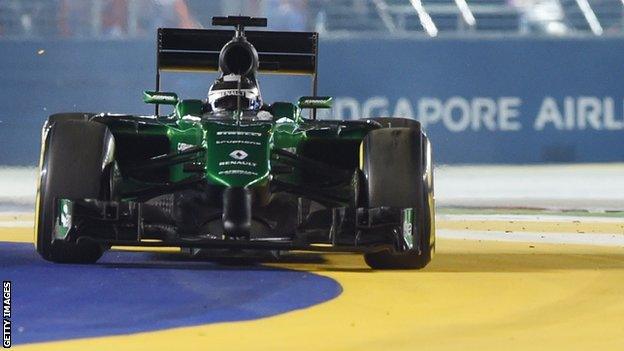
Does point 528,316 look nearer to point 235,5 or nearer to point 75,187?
point 75,187

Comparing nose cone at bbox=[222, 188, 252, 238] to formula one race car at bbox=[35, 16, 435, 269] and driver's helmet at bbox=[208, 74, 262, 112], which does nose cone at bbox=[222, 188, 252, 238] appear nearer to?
formula one race car at bbox=[35, 16, 435, 269]

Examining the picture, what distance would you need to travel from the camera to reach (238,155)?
8.51 meters

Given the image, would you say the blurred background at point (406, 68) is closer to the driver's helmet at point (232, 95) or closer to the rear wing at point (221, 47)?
the rear wing at point (221, 47)

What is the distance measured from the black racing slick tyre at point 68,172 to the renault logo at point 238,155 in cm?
65

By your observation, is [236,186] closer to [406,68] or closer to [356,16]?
[406,68]

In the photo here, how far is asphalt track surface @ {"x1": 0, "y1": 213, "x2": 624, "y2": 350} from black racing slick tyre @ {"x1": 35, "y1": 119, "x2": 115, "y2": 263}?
0.44 feet

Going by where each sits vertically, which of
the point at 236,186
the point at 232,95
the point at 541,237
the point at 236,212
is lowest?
the point at 541,237

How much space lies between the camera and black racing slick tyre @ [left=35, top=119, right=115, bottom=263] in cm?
851

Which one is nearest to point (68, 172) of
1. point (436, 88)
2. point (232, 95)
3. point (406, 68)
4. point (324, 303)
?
point (232, 95)

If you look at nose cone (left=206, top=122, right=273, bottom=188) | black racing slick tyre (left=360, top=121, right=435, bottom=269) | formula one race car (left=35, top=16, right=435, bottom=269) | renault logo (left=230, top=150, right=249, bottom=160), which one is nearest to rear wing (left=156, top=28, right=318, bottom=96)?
formula one race car (left=35, top=16, right=435, bottom=269)

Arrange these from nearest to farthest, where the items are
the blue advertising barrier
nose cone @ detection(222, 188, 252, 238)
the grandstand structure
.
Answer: nose cone @ detection(222, 188, 252, 238), the blue advertising barrier, the grandstand structure

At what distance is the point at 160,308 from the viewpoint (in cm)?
684

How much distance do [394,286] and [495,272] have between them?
1078 millimetres

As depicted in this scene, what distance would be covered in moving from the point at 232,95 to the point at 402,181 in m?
1.62
